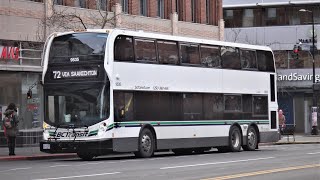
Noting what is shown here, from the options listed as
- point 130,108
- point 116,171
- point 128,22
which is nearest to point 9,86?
point 128,22

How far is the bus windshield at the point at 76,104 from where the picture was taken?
70.6ft

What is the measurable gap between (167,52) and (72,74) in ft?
13.0

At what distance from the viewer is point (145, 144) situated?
901 inches

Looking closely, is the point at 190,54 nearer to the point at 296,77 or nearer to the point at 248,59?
the point at 248,59

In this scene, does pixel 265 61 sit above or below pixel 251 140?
above

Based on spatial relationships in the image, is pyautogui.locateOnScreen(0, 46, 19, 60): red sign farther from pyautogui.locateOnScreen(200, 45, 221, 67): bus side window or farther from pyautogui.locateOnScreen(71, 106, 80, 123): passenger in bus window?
pyautogui.locateOnScreen(71, 106, 80, 123): passenger in bus window

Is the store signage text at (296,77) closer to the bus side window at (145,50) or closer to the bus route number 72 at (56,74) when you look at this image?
the bus side window at (145,50)

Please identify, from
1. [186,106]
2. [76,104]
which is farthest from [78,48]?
[186,106]

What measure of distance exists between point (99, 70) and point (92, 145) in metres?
2.51

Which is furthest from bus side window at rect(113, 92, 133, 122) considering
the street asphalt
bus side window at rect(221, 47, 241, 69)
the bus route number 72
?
bus side window at rect(221, 47, 241, 69)

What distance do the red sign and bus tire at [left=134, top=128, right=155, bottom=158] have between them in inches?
484

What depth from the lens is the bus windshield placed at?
2152 centimetres

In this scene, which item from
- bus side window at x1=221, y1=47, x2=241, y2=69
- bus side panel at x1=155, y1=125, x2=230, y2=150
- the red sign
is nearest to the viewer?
bus side panel at x1=155, y1=125, x2=230, y2=150

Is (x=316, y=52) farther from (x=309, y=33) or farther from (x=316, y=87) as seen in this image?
(x=316, y=87)
